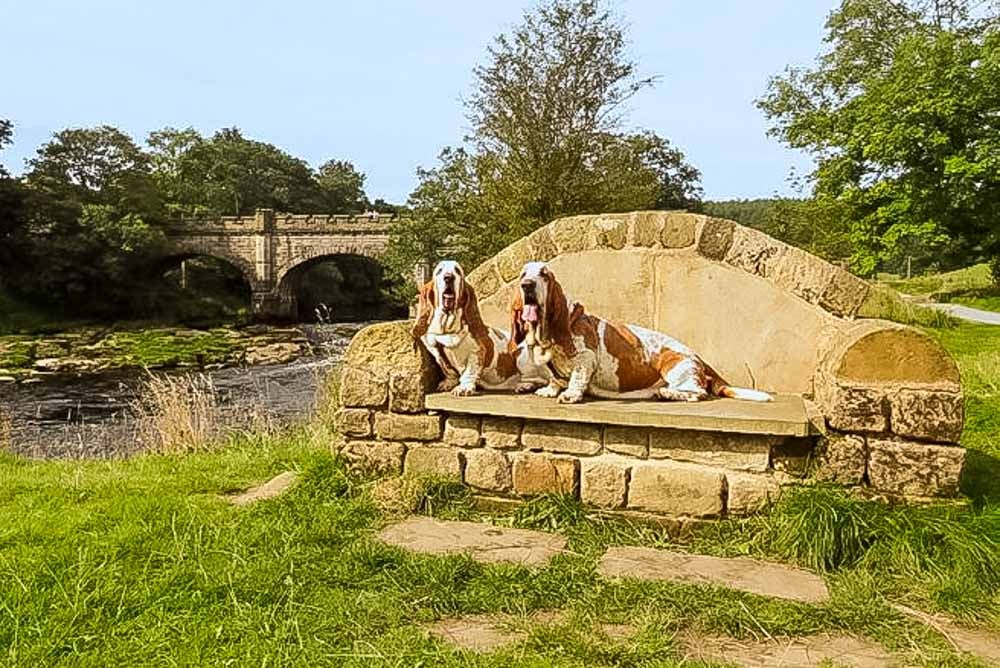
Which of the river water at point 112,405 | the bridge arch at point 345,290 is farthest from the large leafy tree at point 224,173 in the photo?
the river water at point 112,405

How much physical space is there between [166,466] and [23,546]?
6.25 ft

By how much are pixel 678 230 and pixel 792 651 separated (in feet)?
7.08

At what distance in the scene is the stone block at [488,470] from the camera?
334 centimetres

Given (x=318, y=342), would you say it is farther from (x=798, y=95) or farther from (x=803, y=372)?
(x=803, y=372)

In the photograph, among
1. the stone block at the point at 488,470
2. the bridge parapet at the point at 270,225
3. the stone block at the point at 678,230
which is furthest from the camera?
the bridge parapet at the point at 270,225

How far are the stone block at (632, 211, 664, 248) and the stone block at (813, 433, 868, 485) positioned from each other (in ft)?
4.38

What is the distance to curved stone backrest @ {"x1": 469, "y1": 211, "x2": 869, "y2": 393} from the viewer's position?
3504 millimetres

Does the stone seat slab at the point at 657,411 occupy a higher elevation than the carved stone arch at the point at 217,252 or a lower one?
lower

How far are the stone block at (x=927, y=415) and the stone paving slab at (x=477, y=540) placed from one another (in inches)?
53.9

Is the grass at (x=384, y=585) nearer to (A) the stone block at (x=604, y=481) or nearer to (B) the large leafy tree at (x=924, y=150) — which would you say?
(A) the stone block at (x=604, y=481)

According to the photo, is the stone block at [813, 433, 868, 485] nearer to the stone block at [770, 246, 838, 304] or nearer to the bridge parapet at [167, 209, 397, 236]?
the stone block at [770, 246, 838, 304]

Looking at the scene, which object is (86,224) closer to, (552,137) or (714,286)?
(552,137)

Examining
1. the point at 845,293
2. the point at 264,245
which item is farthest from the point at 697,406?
the point at 264,245

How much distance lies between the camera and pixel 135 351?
68.0 ft
